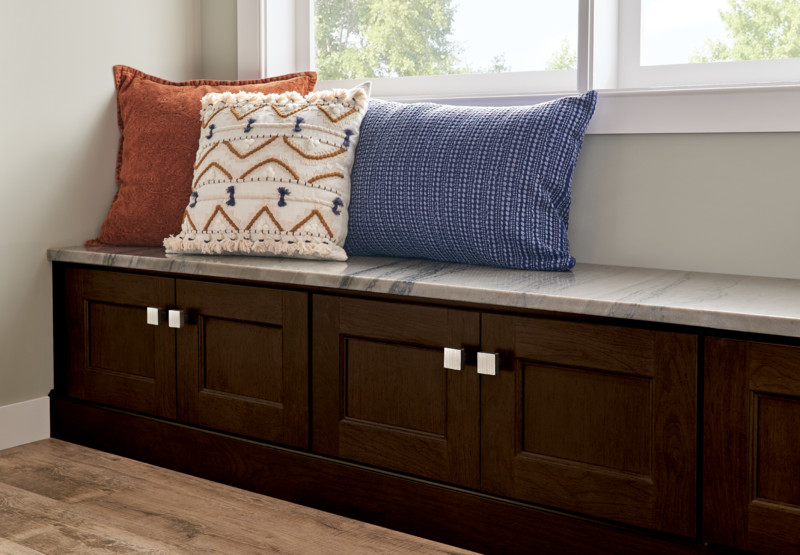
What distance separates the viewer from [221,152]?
7.09 feet

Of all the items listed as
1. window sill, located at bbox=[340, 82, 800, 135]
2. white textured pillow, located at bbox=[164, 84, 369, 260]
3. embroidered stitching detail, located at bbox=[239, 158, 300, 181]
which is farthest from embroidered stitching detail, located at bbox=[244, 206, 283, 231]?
window sill, located at bbox=[340, 82, 800, 135]

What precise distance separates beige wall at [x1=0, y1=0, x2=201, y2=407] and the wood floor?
1.30 feet

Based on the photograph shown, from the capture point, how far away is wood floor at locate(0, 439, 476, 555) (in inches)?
67.2

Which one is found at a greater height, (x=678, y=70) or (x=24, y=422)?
(x=678, y=70)

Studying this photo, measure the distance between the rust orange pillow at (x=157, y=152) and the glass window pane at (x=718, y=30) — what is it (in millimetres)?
981

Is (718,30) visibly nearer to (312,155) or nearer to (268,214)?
(312,155)

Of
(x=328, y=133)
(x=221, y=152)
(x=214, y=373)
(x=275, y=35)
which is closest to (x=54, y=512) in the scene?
(x=214, y=373)

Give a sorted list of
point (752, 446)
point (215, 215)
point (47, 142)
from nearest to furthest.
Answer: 1. point (752, 446)
2. point (215, 215)
3. point (47, 142)

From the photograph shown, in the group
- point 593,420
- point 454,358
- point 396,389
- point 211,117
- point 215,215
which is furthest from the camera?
point 211,117

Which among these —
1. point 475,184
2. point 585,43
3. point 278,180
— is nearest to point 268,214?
point 278,180

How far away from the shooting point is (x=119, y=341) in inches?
89.4

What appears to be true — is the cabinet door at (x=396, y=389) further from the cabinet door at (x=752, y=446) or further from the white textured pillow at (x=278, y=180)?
the cabinet door at (x=752, y=446)

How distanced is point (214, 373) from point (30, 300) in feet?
2.21

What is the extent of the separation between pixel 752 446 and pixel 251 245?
1238 millimetres
